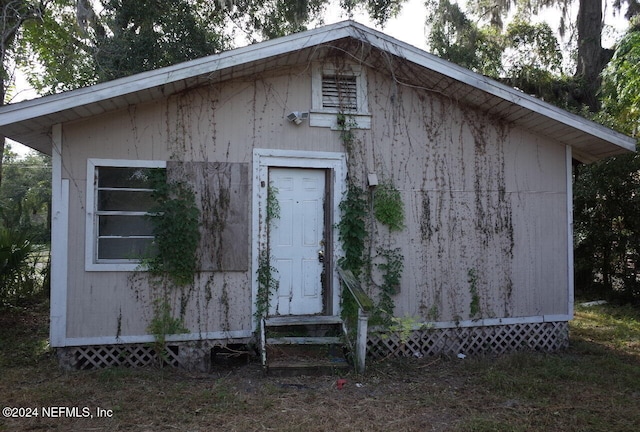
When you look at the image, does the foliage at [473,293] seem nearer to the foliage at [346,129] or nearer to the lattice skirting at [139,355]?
the foliage at [346,129]

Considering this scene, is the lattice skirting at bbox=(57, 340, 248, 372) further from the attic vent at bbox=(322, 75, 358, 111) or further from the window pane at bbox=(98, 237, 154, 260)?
the attic vent at bbox=(322, 75, 358, 111)

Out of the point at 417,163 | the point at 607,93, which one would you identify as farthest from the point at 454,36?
the point at 417,163

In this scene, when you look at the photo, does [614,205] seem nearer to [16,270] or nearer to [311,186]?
[311,186]

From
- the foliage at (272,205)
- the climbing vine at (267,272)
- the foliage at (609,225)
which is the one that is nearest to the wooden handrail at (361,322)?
the climbing vine at (267,272)

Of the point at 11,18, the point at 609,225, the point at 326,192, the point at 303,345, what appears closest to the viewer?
the point at 303,345

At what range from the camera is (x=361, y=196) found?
694cm

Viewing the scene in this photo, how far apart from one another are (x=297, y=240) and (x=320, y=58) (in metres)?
2.48

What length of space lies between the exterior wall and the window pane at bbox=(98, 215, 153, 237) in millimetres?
281

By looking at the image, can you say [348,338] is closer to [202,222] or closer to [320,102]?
[202,222]

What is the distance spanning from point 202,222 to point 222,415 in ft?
8.32

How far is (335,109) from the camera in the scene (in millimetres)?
6883

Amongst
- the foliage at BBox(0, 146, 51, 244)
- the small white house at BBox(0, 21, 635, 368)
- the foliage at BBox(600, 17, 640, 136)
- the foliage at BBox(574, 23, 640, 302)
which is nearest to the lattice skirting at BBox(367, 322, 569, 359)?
the small white house at BBox(0, 21, 635, 368)

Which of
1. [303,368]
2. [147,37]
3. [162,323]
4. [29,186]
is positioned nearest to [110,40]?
[147,37]

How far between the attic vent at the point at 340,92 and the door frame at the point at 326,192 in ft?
2.21
